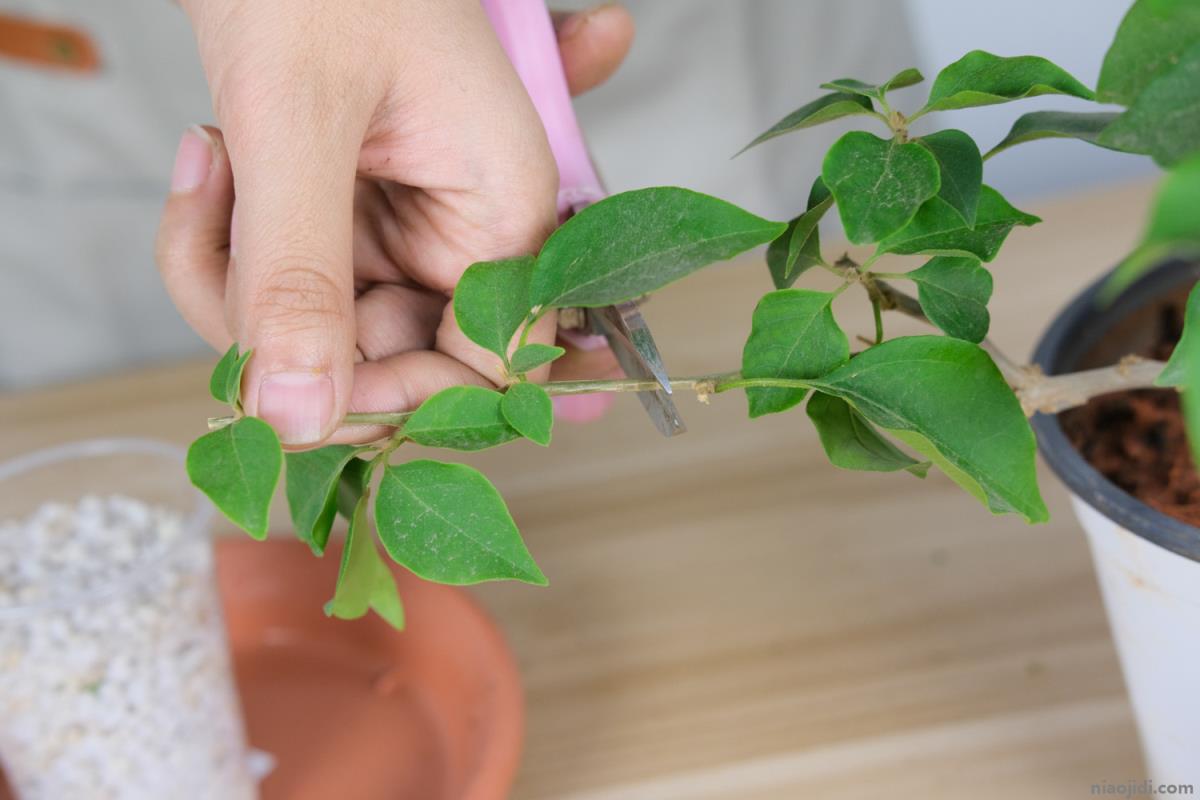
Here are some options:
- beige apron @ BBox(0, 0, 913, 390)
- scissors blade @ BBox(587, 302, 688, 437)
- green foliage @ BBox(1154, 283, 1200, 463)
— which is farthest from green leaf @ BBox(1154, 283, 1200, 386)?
beige apron @ BBox(0, 0, 913, 390)

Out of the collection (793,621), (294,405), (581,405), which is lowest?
(793,621)

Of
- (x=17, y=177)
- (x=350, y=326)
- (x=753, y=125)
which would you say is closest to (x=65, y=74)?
(x=17, y=177)

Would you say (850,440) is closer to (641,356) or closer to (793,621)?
(641,356)

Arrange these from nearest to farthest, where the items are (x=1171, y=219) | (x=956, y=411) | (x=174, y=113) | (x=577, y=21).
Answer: (x=1171, y=219) < (x=956, y=411) < (x=577, y=21) < (x=174, y=113)

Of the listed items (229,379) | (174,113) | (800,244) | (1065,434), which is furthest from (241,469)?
(174,113)

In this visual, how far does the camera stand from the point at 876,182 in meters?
0.23

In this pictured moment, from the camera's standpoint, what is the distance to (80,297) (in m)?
0.92

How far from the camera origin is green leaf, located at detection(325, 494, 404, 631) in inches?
10.7

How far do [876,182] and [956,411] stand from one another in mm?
53

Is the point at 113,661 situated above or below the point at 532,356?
below

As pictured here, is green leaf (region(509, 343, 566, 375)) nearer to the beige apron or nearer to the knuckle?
the knuckle

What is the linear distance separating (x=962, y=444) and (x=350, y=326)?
6.1 inches

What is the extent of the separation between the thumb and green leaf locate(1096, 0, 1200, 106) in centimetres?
18

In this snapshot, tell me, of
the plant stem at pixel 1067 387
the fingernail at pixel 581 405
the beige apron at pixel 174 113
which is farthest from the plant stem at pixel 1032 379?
the beige apron at pixel 174 113
